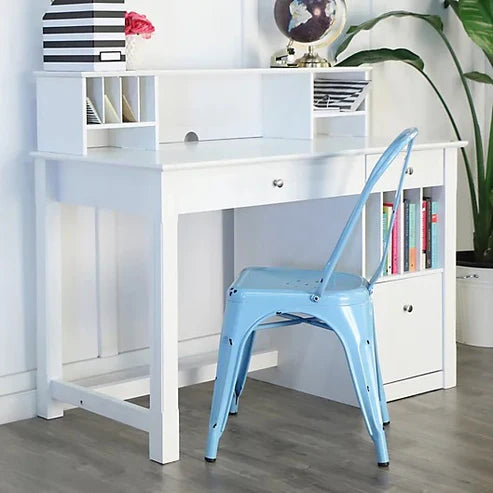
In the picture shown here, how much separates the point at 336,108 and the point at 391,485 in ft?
4.41

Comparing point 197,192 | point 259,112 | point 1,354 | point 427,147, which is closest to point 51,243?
point 1,354

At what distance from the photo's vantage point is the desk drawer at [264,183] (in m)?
2.74

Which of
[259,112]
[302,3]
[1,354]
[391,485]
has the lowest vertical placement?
[391,485]

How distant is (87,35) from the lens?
291cm

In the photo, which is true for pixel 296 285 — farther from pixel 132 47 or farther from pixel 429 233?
pixel 132 47

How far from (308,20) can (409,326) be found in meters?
0.99

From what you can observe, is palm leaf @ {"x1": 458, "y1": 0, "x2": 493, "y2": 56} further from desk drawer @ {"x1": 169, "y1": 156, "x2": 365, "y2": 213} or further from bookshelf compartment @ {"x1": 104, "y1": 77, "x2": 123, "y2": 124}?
bookshelf compartment @ {"x1": 104, "y1": 77, "x2": 123, "y2": 124}

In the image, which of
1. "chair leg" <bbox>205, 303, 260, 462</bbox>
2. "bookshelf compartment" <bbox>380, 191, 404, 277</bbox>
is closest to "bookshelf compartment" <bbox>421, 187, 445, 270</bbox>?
"bookshelf compartment" <bbox>380, 191, 404, 277</bbox>

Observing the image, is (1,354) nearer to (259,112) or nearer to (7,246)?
(7,246)

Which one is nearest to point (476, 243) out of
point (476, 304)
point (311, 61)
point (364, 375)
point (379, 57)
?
point (476, 304)

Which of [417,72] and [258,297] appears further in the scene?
[417,72]

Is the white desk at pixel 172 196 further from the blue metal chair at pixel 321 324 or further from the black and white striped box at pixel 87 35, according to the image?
the black and white striped box at pixel 87 35

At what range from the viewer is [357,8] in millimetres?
3881

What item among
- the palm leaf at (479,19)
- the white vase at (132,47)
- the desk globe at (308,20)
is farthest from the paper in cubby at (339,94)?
the white vase at (132,47)
